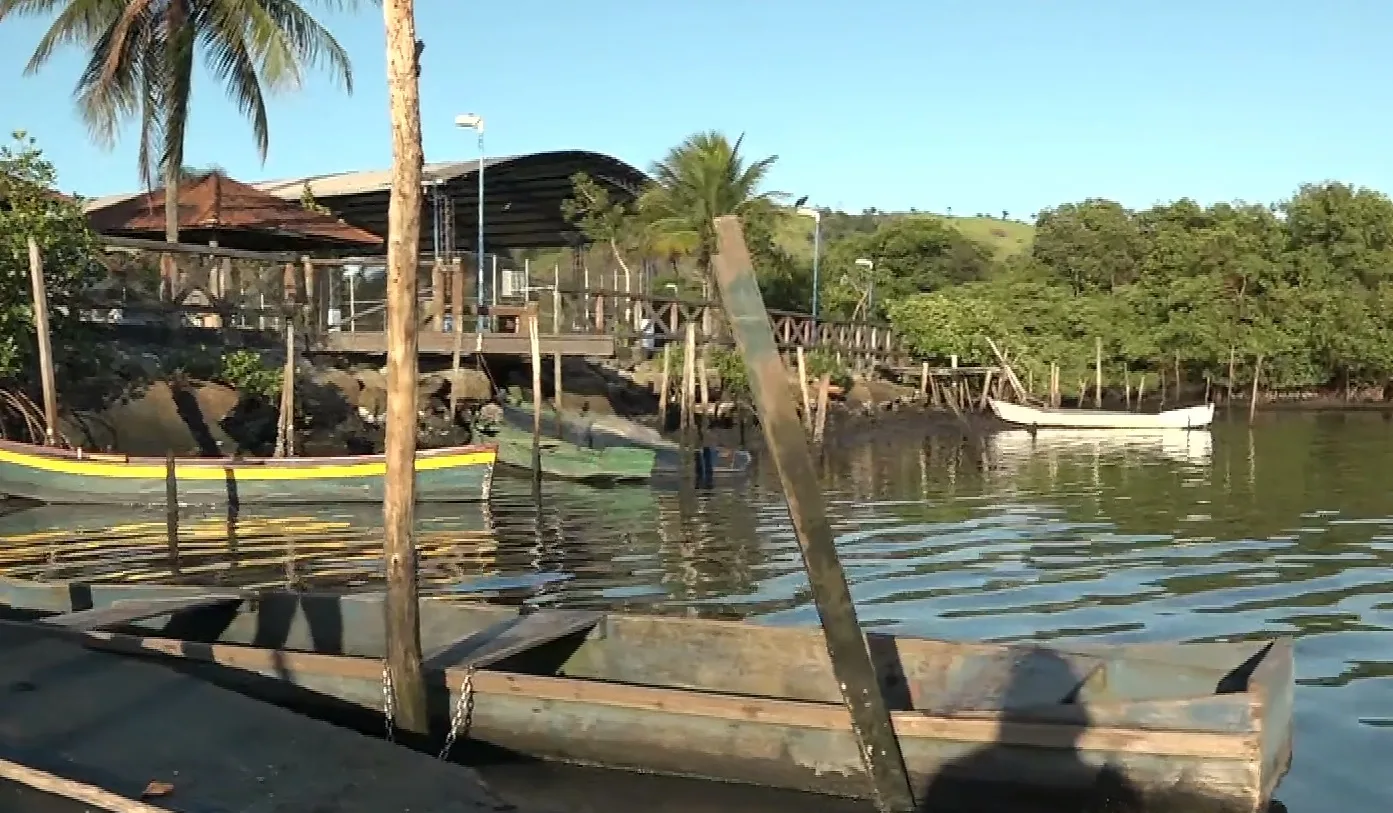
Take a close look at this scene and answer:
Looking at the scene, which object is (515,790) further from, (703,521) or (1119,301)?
(1119,301)

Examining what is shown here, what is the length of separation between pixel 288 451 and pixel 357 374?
5114 millimetres

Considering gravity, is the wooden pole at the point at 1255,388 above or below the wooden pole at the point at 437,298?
below

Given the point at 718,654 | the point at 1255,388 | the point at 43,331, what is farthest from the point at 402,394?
the point at 1255,388

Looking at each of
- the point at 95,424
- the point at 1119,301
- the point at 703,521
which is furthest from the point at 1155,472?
the point at 1119,301

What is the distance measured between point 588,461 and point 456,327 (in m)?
4.12

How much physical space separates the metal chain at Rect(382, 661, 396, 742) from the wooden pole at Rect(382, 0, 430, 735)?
0.10 ft

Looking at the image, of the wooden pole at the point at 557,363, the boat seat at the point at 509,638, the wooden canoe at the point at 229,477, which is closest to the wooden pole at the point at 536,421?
the wooden pole at the point at 557,363

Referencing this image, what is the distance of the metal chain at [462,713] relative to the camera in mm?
6855

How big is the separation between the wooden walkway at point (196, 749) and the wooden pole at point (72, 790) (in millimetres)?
101

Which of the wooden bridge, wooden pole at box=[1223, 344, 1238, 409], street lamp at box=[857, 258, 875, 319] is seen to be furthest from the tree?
wooden pole at box=[1223, 344, 1238, 409]

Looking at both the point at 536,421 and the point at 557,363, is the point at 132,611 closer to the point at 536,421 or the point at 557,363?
the point at 536,421

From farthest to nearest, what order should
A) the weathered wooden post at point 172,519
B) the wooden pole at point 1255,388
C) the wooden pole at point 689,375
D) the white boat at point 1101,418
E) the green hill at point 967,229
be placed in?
the green hill at point 967,229, the wooden pole at point 1255,388, the white boat at point 1101,418, the wooden pole at point 689,375, the weathered wooden post at point 172,519

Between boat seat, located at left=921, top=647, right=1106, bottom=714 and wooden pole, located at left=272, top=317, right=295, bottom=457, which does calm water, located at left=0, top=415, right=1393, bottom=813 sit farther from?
wooden pole, located at left=272, top=317, right=295, bottom=457

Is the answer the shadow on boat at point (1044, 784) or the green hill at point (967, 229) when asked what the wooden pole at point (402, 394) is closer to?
the shadow on boat at point (1044, 784)
